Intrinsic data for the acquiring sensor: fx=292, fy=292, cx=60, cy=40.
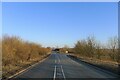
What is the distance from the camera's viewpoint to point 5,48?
1267 inches

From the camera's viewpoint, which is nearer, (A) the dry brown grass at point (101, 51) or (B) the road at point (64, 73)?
(B) the road at point (64, 73)

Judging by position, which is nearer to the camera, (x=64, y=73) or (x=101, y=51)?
(x=64, y=73)

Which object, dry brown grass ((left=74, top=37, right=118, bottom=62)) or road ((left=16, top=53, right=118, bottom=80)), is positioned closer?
road ((left=16, top=53, right=118, bottom=80))

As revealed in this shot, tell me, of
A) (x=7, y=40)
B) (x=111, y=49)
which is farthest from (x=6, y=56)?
(x=111, y=49)

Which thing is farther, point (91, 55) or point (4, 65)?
point (91, 55)

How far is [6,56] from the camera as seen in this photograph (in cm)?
3306

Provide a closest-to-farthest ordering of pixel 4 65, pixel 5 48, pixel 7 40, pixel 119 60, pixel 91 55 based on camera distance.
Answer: pixel 5 48 < pixel 4 65 < pixel 7 40 < pixel 119 60 < pixel 91 55

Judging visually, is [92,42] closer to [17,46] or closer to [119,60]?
[119,60]

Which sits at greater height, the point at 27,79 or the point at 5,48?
the point at 5,48

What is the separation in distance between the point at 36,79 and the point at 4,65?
1587 centimetres

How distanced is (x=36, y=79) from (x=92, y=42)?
182 ft

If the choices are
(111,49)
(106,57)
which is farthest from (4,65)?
(106,57)

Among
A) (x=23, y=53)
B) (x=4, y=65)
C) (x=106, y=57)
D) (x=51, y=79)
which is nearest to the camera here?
(x=51, y=79)

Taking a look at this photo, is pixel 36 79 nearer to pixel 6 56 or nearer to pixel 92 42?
pixel 6 56
